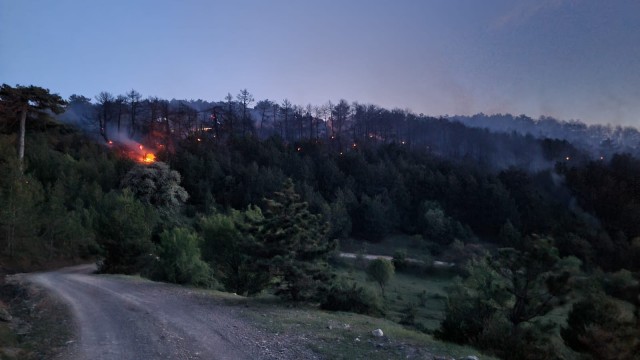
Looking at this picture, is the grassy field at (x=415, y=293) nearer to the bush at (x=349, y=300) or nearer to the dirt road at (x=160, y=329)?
the bush at (x=349, y=300)

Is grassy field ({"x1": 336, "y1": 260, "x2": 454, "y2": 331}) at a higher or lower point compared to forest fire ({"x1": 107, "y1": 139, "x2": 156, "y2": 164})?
lower

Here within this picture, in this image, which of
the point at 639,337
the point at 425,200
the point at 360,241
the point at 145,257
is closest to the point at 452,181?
the point at 425,200

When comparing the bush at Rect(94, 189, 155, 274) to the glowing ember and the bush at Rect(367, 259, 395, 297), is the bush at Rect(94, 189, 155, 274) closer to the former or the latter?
the bush at Rect(367, 259, 395, 297)

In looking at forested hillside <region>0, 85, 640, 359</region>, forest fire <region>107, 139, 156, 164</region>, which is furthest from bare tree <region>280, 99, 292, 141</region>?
forest fire <region>107, 139, 156, 164</region>

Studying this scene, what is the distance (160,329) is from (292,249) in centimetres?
605

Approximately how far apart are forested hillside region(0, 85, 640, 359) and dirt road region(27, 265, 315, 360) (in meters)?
3.34

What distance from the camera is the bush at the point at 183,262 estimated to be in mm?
21938

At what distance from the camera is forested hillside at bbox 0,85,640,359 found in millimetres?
14242

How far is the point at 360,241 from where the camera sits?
6625cm

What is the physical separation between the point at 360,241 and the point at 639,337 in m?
54.4

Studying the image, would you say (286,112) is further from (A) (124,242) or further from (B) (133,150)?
(A) (124,242)

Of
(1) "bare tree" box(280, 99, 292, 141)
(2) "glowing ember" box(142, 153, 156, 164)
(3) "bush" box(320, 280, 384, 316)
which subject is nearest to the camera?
(3) "bush" box(320, 280, 384, 316)

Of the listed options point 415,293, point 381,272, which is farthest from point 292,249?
point 415,293

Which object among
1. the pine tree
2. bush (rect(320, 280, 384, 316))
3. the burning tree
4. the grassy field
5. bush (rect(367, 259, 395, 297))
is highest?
the burning tree
